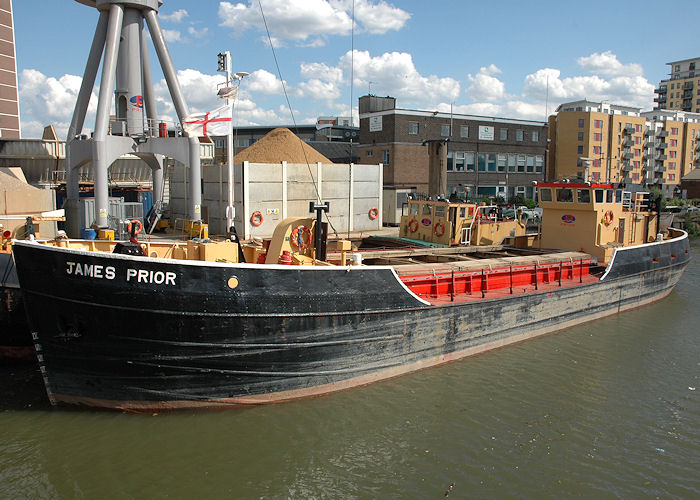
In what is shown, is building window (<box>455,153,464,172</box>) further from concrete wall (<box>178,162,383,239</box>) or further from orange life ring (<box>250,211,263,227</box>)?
orange life ring (<box>250,211,263,227</box>)

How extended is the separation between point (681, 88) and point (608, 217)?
121 m

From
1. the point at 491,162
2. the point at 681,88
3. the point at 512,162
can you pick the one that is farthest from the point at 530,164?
the point at 681,88

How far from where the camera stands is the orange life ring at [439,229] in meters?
20.4

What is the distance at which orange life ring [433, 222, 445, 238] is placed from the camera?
20438mm

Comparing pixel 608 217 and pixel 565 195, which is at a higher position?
pixel 565 195

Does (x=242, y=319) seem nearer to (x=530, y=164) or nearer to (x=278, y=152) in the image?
(x=278, y=152)

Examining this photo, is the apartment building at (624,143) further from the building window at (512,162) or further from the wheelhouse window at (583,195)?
the wheelhouse window at (583,195)

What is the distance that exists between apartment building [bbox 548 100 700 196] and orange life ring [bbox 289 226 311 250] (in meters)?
53.6

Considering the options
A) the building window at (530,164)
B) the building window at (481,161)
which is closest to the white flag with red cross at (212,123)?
the building window at (481,161)

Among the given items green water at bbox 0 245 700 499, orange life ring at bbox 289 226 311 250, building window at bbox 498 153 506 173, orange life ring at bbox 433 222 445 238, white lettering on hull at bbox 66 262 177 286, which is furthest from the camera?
building window at bbox 498 153 506 173

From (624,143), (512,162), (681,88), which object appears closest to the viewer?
(512,162)

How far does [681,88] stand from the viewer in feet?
379

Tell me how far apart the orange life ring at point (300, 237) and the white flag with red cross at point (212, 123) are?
145 inches

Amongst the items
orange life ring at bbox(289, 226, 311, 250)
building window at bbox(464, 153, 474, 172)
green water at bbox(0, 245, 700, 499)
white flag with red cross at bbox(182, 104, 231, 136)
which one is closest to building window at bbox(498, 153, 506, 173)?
building window at bbox(464, 153, 474, 172)
